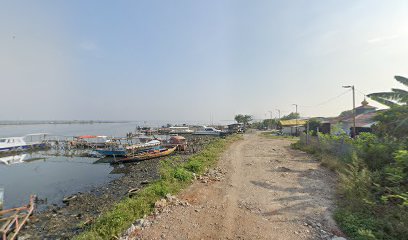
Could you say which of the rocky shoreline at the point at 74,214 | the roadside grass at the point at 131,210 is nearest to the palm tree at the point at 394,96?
the roadside grass at the point at 131,210

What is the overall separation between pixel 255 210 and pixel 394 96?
42.7ft

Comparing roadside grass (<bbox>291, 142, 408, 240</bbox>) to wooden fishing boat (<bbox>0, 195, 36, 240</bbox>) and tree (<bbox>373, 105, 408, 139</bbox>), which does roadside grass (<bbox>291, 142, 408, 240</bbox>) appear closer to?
tree (<bbox>373, 105, 408, 139</bbox>)

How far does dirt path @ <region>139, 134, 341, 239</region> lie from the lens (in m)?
6.28

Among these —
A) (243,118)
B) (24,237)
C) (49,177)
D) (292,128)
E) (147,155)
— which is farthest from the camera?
Result: (243,118)

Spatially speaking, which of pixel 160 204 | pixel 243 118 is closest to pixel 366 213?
pixel 160 204

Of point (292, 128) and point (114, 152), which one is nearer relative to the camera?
point (114, 152)

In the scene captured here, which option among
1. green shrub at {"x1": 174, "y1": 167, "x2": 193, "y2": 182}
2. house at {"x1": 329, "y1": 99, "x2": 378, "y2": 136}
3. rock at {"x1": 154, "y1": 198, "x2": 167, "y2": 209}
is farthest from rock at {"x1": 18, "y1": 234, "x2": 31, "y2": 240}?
house at {"x1": 329, "y1": 99, "x2": 378, "y2": 136}

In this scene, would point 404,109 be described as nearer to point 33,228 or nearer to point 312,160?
point 312,160

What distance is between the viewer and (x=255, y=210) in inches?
303

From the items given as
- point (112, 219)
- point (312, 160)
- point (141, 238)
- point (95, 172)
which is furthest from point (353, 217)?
point (95, 172)

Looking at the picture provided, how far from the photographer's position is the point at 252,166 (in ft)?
48.4

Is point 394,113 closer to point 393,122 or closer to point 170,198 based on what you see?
point 393,122

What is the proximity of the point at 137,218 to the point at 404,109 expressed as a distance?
52.6 ft

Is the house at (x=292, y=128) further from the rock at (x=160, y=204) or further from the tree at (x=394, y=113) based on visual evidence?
the rock at (x=160, y=204)
